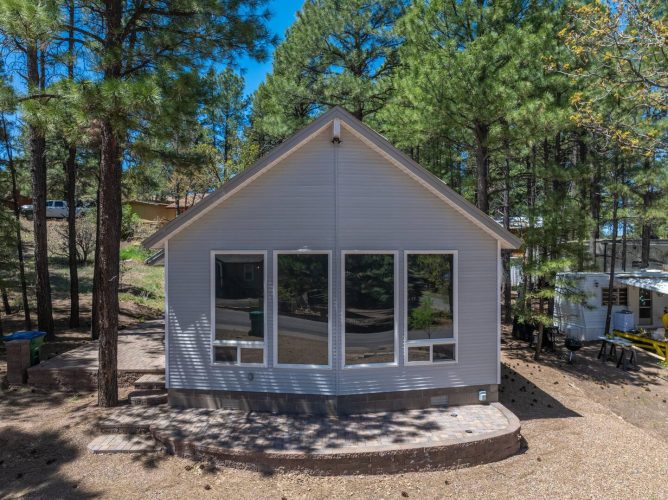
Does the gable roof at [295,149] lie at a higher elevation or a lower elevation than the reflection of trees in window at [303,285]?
higher

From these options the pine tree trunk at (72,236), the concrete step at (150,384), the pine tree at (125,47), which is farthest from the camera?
the pine tree trunk at (72,236)

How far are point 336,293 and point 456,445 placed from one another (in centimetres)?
290

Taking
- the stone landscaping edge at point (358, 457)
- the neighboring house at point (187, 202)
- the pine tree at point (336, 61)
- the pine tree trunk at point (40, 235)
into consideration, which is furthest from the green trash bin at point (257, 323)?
the neighboring house at point (187, 202)

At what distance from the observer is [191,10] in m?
7.58

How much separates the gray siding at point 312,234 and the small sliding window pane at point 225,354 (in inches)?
5.6

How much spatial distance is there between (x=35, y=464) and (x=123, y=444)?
1.14 metres

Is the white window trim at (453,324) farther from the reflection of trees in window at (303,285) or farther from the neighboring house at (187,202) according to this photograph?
the neighboring house at (187,202)

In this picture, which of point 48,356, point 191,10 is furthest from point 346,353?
point 48,356

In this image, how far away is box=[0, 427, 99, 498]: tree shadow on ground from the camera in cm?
539

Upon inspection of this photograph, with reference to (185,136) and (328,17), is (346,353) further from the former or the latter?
(328,17)

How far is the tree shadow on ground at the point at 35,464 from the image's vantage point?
17.7 feet

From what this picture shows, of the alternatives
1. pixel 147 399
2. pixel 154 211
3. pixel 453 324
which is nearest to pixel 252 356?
pixel 147 399

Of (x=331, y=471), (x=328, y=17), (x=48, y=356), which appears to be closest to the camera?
(x=331, y=471)

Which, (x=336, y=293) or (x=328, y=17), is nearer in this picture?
(x=336, y=293)
